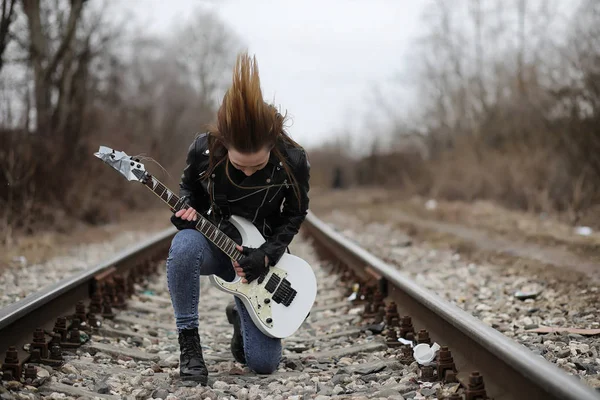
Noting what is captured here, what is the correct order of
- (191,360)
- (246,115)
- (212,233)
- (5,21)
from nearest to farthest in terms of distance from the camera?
(246,115) → (191,360) → (212,233) → (5,21)

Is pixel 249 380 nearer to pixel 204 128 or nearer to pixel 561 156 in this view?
pixel 204 128

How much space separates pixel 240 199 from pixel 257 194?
9 centimetres

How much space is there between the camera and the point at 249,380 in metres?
3.69

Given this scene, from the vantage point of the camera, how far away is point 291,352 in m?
4.50

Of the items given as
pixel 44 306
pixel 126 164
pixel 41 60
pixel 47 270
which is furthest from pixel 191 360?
pixel 41 60

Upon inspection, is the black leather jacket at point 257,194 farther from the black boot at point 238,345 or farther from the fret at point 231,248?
the black boot at point 238,345

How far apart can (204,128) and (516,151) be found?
13704mm

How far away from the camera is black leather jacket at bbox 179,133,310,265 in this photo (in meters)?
3.80

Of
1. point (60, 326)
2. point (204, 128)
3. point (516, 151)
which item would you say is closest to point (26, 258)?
point (60, 326)

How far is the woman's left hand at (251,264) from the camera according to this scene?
3.71m

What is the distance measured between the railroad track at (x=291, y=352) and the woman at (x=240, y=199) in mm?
203

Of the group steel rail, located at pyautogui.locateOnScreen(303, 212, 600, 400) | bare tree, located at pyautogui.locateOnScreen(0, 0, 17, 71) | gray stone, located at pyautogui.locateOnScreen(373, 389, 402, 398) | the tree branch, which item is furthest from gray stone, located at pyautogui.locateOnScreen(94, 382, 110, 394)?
the tree branch

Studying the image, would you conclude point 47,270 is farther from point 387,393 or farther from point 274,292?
point 387,393

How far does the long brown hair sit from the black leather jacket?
243 millimetres
